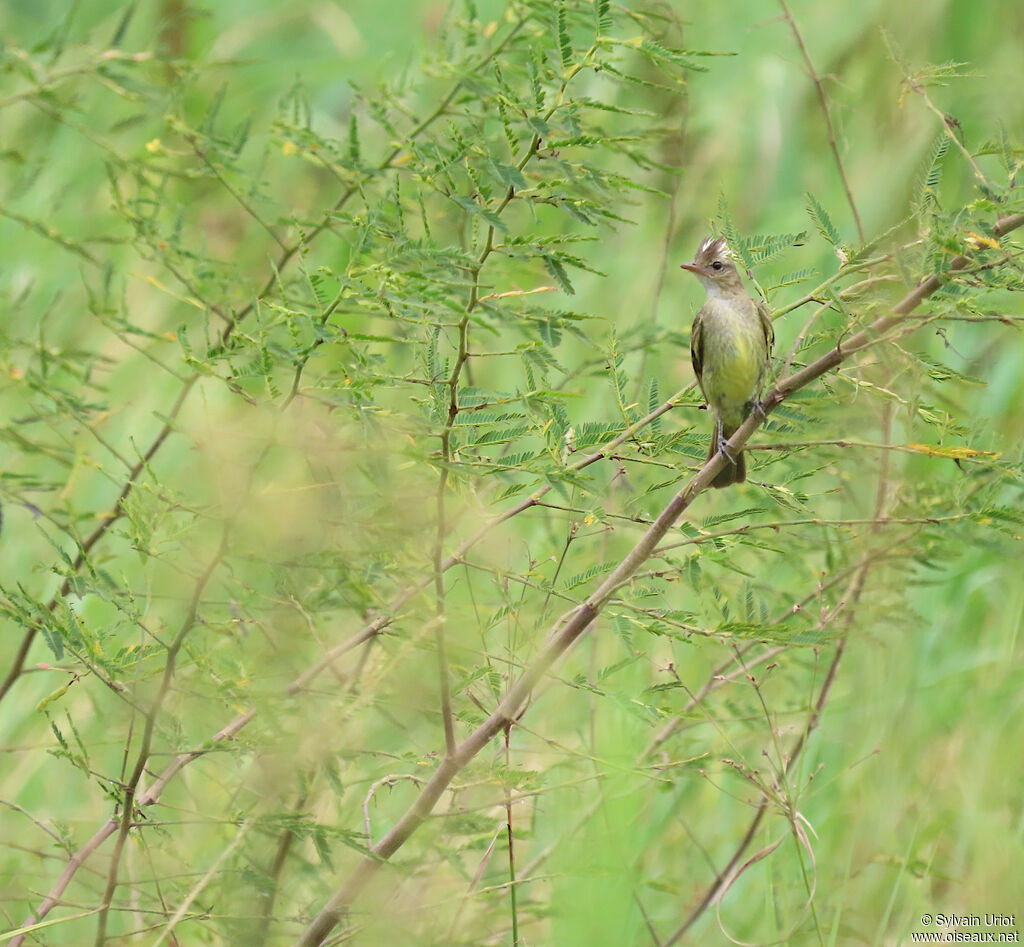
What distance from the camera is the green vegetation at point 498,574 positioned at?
5.50 feet

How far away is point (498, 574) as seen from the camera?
1.74m

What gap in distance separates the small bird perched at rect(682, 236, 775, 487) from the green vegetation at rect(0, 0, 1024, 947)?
113 mm

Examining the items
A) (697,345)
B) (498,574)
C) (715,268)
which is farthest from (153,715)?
(715,268)

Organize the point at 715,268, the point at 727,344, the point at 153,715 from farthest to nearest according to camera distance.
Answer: the point at 715,268
the point at 727,344
the point at 153,715

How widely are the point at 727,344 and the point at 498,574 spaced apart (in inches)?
57.3

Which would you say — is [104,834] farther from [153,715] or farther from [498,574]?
[498,574]

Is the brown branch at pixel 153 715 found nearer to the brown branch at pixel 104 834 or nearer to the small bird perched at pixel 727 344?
the brown branch at pixel 104 834

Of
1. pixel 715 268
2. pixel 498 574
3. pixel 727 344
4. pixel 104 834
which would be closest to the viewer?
pixel 498 574

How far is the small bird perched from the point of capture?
2779mm

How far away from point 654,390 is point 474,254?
444mm

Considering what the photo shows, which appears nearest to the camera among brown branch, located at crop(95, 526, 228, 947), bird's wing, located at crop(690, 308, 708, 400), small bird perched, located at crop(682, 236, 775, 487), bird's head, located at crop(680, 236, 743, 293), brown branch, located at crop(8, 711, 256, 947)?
brown branch, located at crop(95, 526, 228, 947)

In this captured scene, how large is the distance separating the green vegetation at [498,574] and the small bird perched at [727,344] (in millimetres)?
113

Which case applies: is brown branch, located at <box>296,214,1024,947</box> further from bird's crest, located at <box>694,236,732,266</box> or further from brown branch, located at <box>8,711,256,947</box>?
bird's crest, located at <box>694,236,732,266</box>

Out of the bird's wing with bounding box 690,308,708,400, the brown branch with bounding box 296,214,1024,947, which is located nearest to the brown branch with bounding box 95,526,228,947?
the brown branch with bounding box 296,214,1024,947
